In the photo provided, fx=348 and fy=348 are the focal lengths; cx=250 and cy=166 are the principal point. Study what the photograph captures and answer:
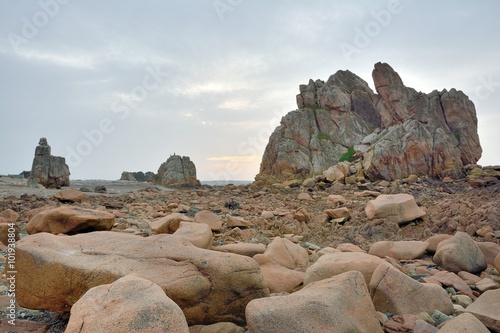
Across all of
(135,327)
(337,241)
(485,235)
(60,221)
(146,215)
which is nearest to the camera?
(135,327)

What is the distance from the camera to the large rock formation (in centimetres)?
4475

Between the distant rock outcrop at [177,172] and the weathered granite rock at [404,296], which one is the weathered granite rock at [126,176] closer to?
the distant rock outcrop at [177,172]

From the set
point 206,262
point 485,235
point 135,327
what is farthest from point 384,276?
point 485,235

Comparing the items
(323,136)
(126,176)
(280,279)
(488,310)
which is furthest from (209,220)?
(126,176)

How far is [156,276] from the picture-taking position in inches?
151

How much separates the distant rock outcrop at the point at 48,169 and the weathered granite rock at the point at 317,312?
31.4 metres

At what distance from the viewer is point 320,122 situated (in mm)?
51844

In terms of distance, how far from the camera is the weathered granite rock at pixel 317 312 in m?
→ 3.07

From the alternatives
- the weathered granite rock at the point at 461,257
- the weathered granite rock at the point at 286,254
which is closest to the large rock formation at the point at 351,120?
the weathered granite rock at the point at 461,257

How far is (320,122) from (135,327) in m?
51.3

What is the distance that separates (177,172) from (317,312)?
44.4 meters

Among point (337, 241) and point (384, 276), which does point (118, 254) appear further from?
point (337, 241)

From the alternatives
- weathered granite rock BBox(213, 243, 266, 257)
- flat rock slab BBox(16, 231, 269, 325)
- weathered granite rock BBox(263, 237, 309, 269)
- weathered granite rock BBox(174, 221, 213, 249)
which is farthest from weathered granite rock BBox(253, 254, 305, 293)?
weathered granite rock BBox(174, 221, 213, 249)

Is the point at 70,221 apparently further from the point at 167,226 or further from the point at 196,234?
the point at 196,234
